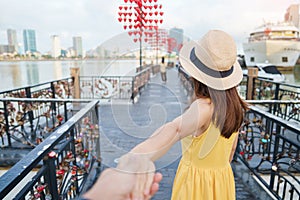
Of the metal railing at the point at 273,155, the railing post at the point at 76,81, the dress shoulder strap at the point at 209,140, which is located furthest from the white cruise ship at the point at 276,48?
the dress shoulder strap at the point at 209,140

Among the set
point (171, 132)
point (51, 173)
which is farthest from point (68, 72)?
point (171, 132)

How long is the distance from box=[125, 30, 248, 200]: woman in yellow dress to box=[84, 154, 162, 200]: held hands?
7.3 inches

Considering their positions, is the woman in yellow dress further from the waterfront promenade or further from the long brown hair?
the waterfront promenade

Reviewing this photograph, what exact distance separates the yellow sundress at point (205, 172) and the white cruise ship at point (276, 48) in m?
27.0

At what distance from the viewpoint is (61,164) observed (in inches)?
77.7

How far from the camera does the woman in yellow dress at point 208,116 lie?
92cm

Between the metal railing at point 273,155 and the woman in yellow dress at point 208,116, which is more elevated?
the woman in yellow dress at point 208,116

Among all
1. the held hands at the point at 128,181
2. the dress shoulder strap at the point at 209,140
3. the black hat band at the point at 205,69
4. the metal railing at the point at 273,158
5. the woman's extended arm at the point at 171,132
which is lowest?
the metal railing at the point at 273,158

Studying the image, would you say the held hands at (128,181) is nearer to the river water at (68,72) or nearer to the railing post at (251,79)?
the river water at (68,72)

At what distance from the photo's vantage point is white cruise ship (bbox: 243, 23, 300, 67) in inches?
1027

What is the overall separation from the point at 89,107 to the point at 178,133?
1857mm

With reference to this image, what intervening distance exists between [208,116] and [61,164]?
1.57 meters

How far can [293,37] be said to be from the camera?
97.3ft

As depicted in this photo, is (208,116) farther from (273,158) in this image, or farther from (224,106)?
(273,158)
